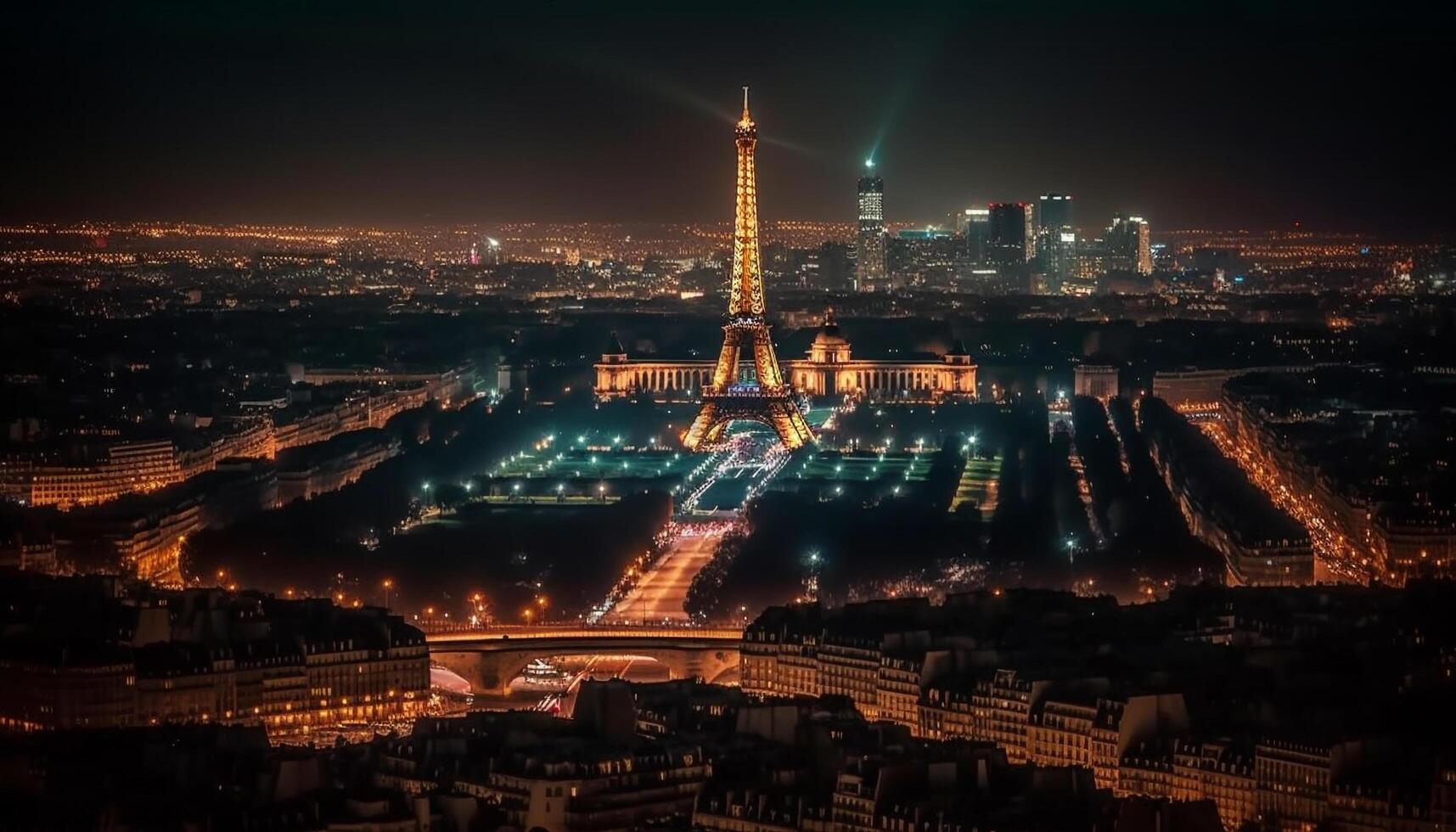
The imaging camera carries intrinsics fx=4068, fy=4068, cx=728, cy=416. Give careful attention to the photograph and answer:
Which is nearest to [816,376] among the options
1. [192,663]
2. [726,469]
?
[726,469]

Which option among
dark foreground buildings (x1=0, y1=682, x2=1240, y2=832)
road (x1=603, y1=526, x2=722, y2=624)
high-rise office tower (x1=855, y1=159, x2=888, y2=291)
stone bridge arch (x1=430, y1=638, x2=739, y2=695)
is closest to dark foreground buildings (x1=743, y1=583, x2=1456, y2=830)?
stone bridge arch (x1=430, y1=638, x2=739, y2=695)

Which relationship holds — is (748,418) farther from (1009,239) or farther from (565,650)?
(1009,239)

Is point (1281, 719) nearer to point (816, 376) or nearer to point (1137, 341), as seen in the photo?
point (816, 376)

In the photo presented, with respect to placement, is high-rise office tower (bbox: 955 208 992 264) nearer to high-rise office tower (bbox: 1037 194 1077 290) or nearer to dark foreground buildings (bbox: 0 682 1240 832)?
high-rise office tower (bbox: 1037 194 1077 290)

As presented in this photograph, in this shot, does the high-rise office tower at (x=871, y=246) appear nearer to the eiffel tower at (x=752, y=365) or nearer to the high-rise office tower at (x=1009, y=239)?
the high-rise office tower at (x=1009, y=239)

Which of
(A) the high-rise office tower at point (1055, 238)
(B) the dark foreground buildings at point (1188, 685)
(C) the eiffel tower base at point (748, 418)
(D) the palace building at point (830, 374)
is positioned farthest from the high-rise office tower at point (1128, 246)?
(B) the dark foreground buildings at point (1188, 685)

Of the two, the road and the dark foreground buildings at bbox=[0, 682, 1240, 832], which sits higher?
the dark foreground buildings at bbox=[0, 682, 1240, 832]

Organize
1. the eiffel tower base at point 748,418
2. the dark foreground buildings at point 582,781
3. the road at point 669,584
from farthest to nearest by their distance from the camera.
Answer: the eiffel tower base at point 748,418 → the road at point 669,584 → the dark foreground buildings at point 582,781
